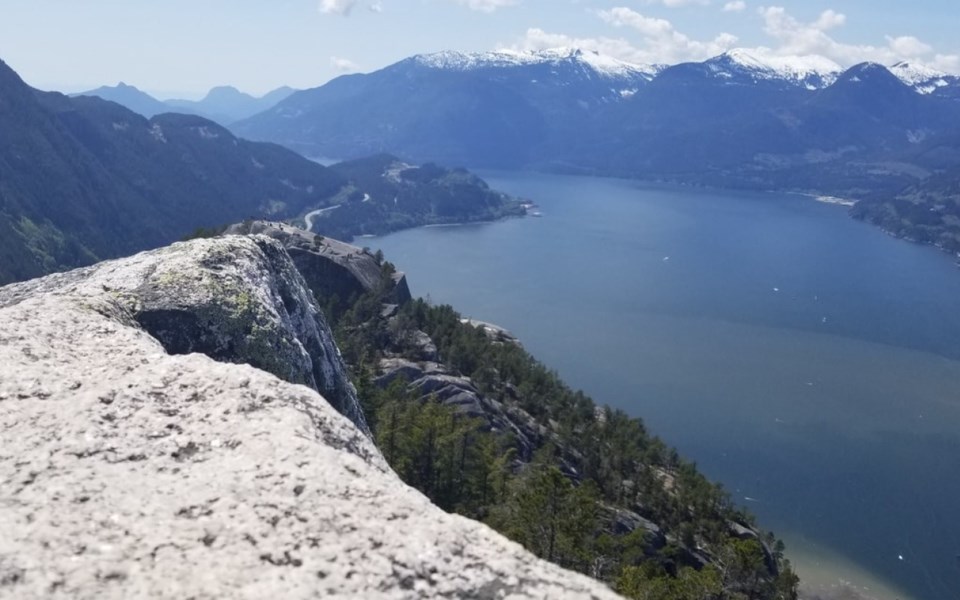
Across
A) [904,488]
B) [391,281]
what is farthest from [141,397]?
[904,488]

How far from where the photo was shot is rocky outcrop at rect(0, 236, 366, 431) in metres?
15.2

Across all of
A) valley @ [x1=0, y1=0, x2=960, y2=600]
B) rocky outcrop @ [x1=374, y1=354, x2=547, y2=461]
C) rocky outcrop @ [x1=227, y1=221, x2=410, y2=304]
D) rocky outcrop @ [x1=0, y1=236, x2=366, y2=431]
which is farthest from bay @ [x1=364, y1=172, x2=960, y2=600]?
rocky outcrop @ [x1=0, y1=236, x2=366, y2=431]

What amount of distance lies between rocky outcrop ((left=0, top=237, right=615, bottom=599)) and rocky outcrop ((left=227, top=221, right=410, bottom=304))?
60.2 m

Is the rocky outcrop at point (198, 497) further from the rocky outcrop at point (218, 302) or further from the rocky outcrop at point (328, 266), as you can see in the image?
the rocky outcrop at point (328, 266)

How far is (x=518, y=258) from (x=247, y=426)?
189108 mm

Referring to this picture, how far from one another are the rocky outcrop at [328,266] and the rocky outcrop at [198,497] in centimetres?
6016

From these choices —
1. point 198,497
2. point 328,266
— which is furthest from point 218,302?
point 328,266

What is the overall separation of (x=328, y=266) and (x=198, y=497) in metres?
67.5

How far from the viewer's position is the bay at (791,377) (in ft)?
240

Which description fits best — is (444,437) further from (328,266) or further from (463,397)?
(328,266)

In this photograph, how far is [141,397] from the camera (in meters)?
10.1

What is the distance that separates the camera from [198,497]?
8.14 meters

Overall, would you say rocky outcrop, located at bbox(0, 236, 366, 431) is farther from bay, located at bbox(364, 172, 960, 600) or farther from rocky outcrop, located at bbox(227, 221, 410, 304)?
bay, located at bbox(364, 172, 960, 600)

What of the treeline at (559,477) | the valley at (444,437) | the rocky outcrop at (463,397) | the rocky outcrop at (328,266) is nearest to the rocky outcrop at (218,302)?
the valley at (444,437)
